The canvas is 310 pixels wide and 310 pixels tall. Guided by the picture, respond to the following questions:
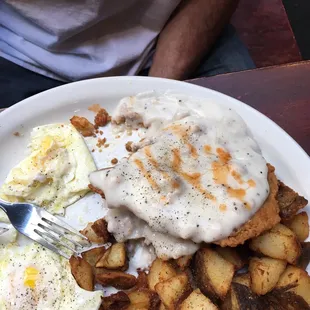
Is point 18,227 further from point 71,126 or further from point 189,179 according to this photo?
point 189,179

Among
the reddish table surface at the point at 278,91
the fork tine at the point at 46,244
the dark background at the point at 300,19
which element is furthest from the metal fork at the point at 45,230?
the dark background at the point at 300,19

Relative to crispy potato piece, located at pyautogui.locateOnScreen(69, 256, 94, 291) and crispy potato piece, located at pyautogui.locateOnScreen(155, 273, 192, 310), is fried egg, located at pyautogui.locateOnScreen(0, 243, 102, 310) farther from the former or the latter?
crispy potato piece, located at pyautogui.locateOnScreen(155, 273, 192, 310)

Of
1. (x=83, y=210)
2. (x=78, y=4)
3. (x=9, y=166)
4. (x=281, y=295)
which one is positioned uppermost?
(x=78, y=4)

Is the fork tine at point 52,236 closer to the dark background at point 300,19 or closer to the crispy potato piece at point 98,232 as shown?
the crispy potato piece at point 98,232

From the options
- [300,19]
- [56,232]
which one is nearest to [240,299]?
[56,232]

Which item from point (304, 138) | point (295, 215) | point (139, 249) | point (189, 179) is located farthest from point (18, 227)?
point (304, 138)

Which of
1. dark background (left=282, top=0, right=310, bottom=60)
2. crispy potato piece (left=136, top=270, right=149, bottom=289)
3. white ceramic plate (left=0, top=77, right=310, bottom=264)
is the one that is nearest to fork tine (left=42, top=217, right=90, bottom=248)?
white ceramic plate (left=0, top=77, right=310, bottom=264)
